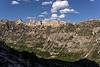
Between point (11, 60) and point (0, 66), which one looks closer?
point (0, 66)

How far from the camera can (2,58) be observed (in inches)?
7421

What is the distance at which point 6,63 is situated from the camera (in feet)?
608

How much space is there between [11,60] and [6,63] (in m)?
14.2

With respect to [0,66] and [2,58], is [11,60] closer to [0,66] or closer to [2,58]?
[2,58]

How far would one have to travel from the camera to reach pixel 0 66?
17562 centimetres

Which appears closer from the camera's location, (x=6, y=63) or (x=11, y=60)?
(x=6, y=63)

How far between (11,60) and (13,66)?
20.6 feet

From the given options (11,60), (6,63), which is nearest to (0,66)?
(6,63)

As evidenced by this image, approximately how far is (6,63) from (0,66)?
10.0 m

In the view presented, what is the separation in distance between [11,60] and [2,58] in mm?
12081

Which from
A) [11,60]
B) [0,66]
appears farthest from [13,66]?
[0,66]

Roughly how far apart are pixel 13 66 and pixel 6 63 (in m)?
10.4

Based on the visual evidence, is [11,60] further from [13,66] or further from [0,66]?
[0,66]

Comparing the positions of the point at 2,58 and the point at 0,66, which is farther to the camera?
the point at 2,58
